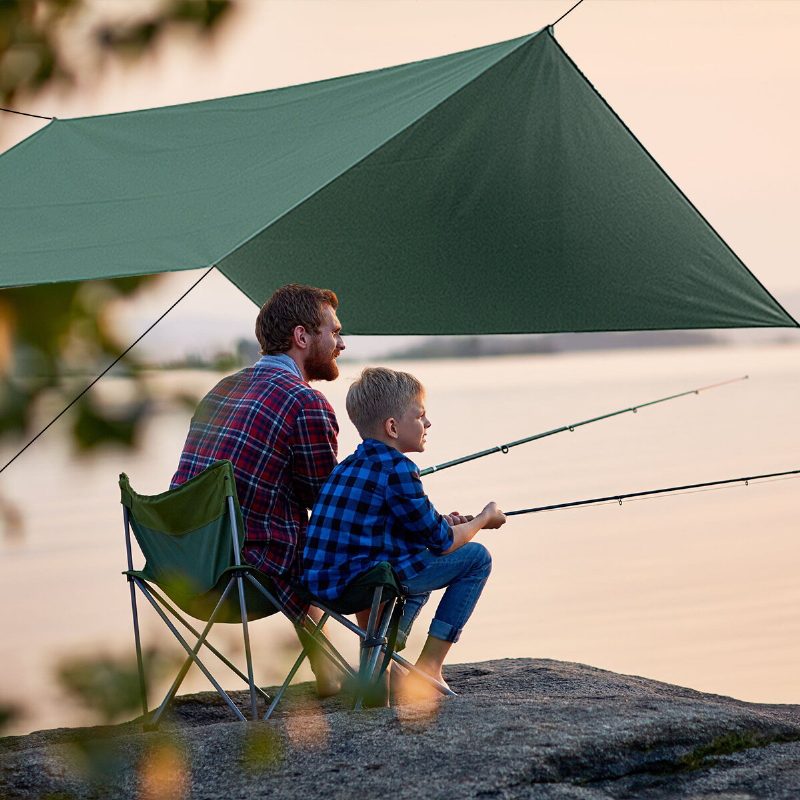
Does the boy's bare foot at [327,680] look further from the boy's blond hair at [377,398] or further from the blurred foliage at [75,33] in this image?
the blurred foliage at [75,33]

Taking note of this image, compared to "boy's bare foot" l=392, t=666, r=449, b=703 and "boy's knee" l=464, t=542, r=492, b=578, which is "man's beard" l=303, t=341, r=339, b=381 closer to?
"boy's knee" l=464, t=542, r=492, b=578

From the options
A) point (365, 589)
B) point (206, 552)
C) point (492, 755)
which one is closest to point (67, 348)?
point (492, 755)

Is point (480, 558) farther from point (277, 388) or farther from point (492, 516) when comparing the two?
point (277, 388)

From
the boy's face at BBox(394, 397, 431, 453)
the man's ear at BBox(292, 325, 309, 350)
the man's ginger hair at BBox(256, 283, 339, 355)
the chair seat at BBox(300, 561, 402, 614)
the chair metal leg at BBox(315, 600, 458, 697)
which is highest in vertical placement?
the man's ginger hair at BBox(256, 283, 339, 355)

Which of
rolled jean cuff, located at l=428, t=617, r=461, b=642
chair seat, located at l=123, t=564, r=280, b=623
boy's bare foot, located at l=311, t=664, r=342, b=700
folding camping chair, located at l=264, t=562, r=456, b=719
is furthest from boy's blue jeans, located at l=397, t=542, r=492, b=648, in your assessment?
boy's bare foot, located at l=311, t=664, r=342, b=700

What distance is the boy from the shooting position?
10.2 ft

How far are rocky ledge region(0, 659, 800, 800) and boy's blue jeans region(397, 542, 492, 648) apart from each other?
0.22 m

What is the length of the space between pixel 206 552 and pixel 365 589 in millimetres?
407

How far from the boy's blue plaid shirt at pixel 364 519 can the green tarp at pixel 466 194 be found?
89 cm

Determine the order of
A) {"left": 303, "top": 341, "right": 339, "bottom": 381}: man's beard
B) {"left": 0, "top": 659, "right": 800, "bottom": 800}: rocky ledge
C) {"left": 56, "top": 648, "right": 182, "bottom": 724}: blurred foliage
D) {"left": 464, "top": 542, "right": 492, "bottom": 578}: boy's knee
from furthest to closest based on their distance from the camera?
{"left": 303, "top": 341, "right": 339, "bottom": 381}: man's beard → {"left": 464, "top": 542, "right": 492, "bottom": 578}: boy's knee → {"left": 0, "top": 659, "right": 800, "bottom": 800}: rocky ledge → {"left": 56, "top": 648, "right": 182, "bottom": 724}: blurred foliage

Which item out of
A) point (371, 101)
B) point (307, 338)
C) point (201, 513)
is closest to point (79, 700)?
point (201, 513)

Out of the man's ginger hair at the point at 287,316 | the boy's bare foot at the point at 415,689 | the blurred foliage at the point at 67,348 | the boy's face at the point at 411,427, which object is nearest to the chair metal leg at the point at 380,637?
the boy's bare foot at the point at 415,689

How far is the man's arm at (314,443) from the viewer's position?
3.26 m

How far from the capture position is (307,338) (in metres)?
3.43
